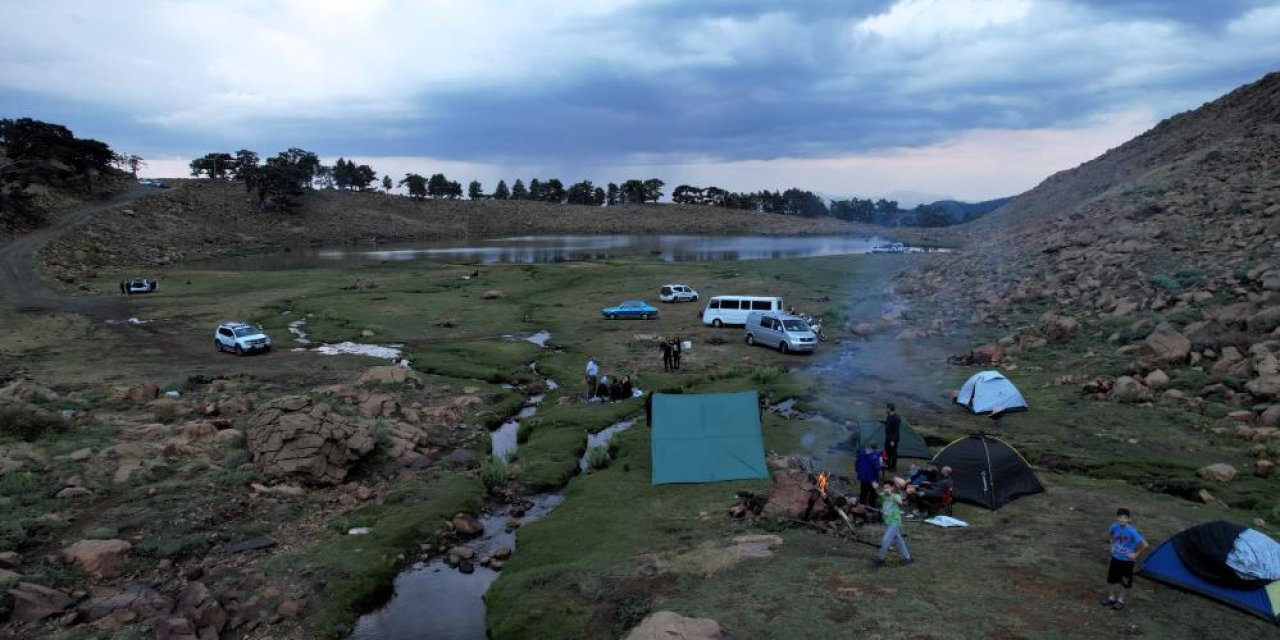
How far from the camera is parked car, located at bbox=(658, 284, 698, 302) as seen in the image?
58.9m

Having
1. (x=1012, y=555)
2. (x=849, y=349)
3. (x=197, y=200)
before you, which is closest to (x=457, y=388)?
(x=849, y=349)

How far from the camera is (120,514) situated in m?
18.5

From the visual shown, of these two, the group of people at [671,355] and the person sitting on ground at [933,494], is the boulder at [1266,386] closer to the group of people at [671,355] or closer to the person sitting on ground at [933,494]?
the person sitting on ground at [933,494]

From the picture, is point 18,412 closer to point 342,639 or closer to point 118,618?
point 118,618

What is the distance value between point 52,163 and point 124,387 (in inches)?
4234

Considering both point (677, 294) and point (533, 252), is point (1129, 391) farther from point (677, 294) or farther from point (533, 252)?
point (533, 252)

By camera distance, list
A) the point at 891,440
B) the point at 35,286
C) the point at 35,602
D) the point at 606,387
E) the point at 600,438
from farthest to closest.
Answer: the point at 35,286
the point at 606,387
the point at 600,438
the point at 891,440
the point at 35,602

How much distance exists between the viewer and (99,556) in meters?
16.2

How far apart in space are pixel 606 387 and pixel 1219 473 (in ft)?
69.7

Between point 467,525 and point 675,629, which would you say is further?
point 467,525

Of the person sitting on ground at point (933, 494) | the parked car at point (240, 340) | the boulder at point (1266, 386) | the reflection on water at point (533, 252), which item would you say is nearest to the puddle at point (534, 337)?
the parked car at point (240, 340)

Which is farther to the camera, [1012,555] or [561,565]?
[561,565]

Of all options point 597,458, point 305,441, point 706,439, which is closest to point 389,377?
point 305,441

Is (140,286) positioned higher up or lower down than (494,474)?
higher up
